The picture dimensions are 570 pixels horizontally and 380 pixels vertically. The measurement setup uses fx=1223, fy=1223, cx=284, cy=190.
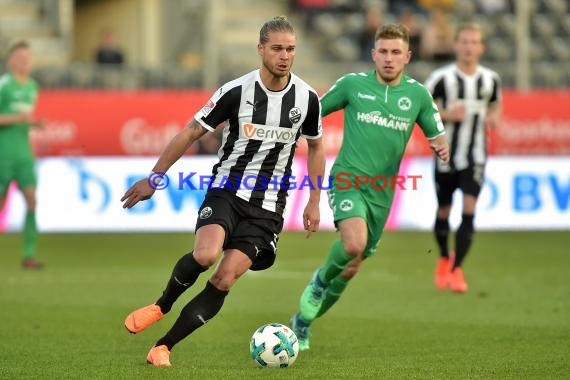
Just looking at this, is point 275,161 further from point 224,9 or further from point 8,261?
point 224,9

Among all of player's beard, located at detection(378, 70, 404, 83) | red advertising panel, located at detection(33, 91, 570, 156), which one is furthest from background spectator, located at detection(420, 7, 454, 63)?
player's beard, located at detection(378, 70, 404, 83)

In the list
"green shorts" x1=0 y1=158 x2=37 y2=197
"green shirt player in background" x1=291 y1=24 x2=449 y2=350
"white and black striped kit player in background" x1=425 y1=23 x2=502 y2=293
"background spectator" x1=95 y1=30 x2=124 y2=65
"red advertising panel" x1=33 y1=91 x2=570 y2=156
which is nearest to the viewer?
"green shirt player in background" x1=291 y1=24 x2=449 y2=350

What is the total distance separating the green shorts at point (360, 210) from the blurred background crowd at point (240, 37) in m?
13.1

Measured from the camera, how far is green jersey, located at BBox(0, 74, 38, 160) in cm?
1439

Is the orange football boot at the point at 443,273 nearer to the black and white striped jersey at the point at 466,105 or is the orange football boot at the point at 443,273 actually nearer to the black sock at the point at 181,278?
the black and white striped jersey at the point at 466,105

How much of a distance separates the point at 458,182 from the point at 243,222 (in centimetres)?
522

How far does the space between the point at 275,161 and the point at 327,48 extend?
720 inches

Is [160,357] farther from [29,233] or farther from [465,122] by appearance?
[29,233]

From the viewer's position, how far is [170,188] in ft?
60.3

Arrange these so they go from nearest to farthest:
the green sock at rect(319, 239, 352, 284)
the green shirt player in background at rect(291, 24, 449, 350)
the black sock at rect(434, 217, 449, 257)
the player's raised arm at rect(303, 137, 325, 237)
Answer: the player's raised arm at rect(303, 137, 325, 237) < the green sock at rect(319, 239, 352, 284) < the green shirt player in background at rect(291, 24, 449, 350) < the black sock at rect(434, 217, 449, 257)

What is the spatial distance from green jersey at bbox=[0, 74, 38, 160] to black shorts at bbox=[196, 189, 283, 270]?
7.31 meters

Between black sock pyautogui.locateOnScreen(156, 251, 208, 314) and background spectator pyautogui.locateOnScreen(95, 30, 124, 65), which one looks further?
background spectator pyautogui.locateOnScreen(95, 30, 124, 65)

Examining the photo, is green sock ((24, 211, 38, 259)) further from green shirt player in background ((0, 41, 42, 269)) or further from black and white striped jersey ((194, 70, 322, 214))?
black and white striped jersey ((194, 70, 322, 214))

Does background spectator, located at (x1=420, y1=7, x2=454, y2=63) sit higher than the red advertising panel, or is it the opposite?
background spectator, located at (x1=420, y1=7, x2=454, y2=63)
